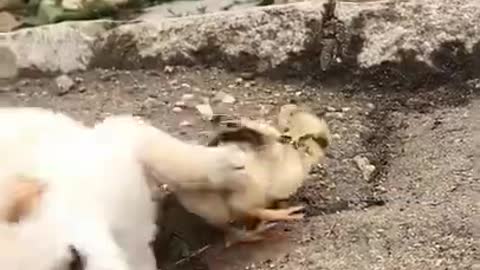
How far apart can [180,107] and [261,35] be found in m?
0.19

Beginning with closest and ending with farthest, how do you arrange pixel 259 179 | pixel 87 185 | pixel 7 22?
A: pixel 87 185
pixel 259 179
pixel 7 22

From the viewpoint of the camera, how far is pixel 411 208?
1.75 meters

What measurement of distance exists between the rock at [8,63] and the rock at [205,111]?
1.11 feet

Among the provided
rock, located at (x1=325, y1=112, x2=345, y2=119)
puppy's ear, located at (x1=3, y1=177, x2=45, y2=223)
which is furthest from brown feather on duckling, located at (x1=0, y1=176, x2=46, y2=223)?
rock, located at (x1=325, y1=112, x2=345, y2=119)

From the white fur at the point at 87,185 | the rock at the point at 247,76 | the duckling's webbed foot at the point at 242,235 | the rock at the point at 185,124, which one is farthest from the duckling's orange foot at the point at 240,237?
the rock at the point at 247,76

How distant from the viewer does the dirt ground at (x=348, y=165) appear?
5.52 feet

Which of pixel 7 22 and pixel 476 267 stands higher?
pixel 476 267

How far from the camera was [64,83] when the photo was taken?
7.06 ft

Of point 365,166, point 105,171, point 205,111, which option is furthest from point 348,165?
point 105,171

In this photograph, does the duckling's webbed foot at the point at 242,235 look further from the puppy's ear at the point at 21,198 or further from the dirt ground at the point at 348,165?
the puppy's ear at the point at 21,198

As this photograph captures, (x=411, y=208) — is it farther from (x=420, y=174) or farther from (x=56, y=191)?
(x=56, y=191)

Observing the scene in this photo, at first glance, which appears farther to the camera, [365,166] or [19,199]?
[365,166]

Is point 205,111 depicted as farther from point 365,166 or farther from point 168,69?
point 365,166

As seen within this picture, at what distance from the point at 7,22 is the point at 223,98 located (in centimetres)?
64
